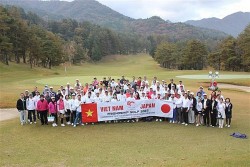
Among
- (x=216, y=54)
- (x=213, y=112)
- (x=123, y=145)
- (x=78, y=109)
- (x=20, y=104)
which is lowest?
(x=123, y=145)

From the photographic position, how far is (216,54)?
8656cm

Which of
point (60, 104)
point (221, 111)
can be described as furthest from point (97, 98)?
point (221, 111)

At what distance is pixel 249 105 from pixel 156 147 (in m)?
15.4

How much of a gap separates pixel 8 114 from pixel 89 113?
263 inches

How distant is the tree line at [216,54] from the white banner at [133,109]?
58716 mm

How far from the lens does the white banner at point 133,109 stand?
19.5 metres

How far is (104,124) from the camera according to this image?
1919 centimetres

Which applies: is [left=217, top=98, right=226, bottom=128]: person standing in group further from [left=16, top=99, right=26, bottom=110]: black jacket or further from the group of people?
[left=16, top=99, right=26, bottom=110]: black jacket

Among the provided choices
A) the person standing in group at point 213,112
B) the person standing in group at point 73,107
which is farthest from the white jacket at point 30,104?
the person standing in group at point 213,112

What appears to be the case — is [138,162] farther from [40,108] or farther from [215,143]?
[40,108]

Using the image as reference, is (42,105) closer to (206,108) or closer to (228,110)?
(206,108)

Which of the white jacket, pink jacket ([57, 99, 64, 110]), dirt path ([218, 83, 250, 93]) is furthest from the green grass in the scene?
dirt path ([218, 83, 250, 93])

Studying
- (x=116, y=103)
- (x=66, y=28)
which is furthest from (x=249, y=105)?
(x=66, y=28)

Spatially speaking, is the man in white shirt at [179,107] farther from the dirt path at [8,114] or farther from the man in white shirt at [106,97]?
the dirt path at [8,114]
